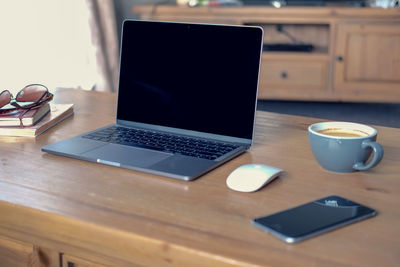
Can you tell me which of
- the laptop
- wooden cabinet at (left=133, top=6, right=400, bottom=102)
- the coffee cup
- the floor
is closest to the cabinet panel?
the laptop

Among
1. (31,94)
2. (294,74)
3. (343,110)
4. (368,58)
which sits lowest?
(343,110)

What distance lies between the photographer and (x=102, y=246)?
68 centimetres

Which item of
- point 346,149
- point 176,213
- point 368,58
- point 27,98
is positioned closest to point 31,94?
point 27,98

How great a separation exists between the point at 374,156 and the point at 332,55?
2586 millimetres

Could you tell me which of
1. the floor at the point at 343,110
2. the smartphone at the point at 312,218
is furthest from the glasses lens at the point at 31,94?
the floor at the point at 343,110

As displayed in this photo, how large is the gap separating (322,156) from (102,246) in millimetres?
388

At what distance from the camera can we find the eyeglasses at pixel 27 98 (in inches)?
43.0

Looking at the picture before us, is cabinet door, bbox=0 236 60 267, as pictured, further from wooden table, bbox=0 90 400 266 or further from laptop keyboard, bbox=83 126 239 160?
laptop keyboard, bbox=83 126 239 160

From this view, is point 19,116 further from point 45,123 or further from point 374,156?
point 374,156

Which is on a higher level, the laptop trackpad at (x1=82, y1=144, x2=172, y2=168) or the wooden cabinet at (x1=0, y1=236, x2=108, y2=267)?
the laptop trackpad at (x1=82, y1=144, x2=172, y2=168)

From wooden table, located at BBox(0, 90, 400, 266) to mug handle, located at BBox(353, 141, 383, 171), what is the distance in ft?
0.07

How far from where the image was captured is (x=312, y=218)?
676 millimetres

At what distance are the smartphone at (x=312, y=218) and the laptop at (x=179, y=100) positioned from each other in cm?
20

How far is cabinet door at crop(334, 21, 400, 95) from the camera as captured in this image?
3186 mm
